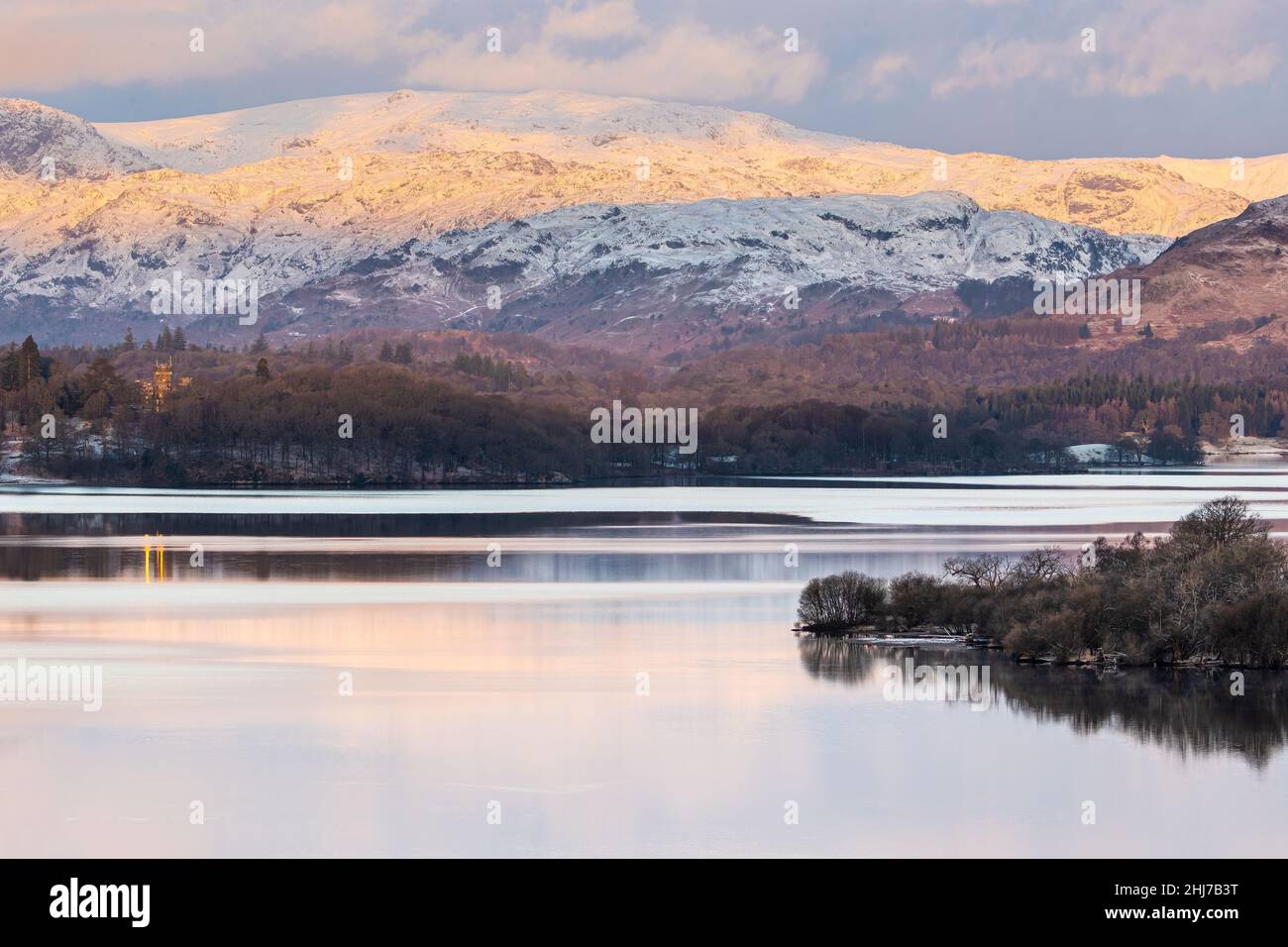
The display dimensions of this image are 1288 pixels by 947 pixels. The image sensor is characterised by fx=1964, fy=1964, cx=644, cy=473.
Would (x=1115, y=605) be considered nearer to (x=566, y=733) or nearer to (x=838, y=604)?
(x=838, y=604)

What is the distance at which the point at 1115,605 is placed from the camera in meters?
50.7

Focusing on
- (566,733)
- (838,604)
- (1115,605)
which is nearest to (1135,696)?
(1115,605)

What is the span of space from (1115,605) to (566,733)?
17.4 meters

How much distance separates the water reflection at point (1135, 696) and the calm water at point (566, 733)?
0.44 feet

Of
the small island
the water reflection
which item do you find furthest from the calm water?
the small island

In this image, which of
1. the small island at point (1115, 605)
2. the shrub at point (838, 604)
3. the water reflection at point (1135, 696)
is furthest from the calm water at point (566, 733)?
the small island at point (1115, 605)

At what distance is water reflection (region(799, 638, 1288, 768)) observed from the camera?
39.8 meters

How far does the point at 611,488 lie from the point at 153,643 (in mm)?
141729

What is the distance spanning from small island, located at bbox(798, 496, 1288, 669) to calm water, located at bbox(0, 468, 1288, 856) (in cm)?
152

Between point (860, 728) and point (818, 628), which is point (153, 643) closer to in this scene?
point (818, 628)

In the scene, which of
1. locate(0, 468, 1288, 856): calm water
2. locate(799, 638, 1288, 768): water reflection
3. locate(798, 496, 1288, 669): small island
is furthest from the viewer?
locate(798, 496, 1288, 669): small island

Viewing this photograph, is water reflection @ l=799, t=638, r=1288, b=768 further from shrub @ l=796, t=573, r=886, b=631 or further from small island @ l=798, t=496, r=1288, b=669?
shrub @ l=796, t=573, r=886, b=631

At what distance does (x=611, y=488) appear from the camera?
19575 centimetres
